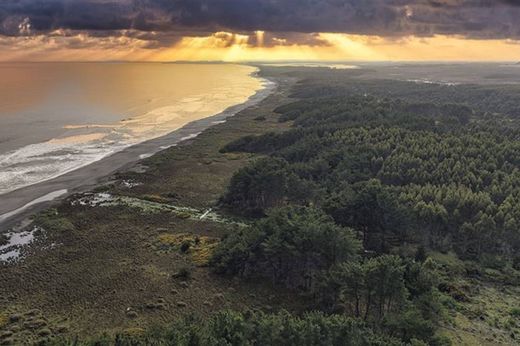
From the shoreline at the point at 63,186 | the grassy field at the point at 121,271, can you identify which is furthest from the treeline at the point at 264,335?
the shoreline at the point at 63,186

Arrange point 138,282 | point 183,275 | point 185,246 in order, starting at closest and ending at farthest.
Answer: point 138,282, point 183,275, point 185,246

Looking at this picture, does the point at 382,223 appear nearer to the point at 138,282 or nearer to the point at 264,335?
the point at 138,282

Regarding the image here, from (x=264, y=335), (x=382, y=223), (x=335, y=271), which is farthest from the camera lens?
(x=382, y=223)

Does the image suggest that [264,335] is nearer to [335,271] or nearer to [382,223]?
[335,271]

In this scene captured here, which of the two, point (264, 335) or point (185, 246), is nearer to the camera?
point (264, 335)

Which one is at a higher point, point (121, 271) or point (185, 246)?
point (185, 246)

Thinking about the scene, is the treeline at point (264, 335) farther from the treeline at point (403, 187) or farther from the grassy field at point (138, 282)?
the treeline at point (403, 187)

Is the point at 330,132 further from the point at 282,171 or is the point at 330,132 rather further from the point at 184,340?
the point at 184,340

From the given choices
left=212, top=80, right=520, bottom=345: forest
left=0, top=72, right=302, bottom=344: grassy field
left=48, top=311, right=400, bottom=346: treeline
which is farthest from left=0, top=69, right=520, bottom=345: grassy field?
left=48, top=311, right=400, bottom=346: treeline

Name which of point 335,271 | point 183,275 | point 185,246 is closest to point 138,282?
point 183,275

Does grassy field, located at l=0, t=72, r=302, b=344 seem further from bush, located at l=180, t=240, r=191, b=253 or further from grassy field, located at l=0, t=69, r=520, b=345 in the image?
grassy field, located at l=0, t=69, r=520, b=345

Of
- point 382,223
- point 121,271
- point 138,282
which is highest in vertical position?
point 382,223
